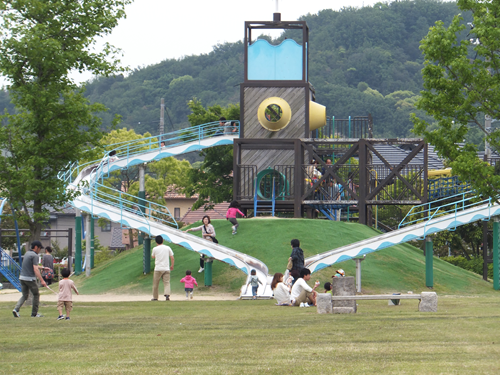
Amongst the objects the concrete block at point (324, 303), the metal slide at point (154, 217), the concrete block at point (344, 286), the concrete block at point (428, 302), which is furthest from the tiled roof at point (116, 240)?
the concrete block at point (428, 302)

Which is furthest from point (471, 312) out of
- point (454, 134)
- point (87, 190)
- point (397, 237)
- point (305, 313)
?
point (87, 190)

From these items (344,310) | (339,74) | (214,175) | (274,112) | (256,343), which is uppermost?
(339,74)

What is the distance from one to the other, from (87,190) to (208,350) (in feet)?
78.3

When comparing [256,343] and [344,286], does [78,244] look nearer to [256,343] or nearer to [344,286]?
[344,286]

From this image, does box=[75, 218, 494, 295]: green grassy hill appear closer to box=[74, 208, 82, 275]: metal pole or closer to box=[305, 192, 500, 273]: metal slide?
box=[305, 192, 500, 273]: metal slide

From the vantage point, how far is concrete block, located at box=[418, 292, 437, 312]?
16000 millimetres

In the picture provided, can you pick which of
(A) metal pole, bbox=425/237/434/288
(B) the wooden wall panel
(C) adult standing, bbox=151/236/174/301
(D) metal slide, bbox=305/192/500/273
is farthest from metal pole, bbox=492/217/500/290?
(C) adult standing, bbox=151/236/174/301

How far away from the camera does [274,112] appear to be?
121 ft

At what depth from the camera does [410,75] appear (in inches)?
5551

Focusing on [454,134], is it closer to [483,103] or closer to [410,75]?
[483,103]

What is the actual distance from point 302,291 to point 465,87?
8097mm

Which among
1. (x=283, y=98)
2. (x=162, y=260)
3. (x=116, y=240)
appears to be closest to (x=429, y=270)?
(x=162, y=260)

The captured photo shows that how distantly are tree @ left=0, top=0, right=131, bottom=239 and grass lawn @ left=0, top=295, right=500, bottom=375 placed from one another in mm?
5467

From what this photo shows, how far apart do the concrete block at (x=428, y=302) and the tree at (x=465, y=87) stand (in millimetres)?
5738
